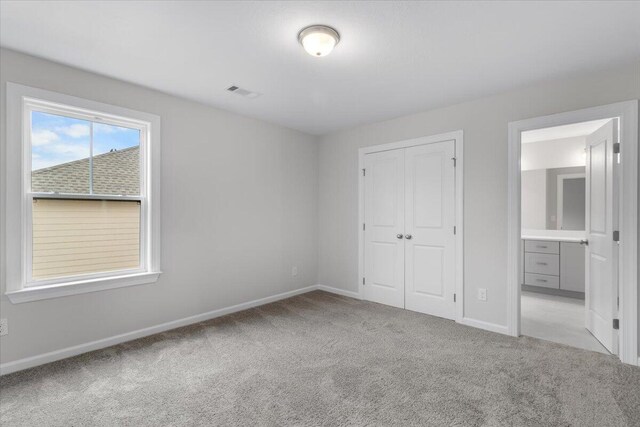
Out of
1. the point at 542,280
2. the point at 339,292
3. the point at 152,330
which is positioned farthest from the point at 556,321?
the point at 152,330

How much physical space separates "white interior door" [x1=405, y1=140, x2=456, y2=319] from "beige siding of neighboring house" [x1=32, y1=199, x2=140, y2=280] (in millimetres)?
3164

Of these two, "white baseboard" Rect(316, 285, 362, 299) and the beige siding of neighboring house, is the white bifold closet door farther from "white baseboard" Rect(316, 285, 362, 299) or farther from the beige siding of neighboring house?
the beige siding of neighboring house

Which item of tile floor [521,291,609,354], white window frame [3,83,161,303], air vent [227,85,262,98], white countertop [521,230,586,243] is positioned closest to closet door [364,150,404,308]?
tile floor [521,291,609,354]

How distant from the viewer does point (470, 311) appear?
11.5 feet

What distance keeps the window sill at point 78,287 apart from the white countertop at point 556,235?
5.39 meters

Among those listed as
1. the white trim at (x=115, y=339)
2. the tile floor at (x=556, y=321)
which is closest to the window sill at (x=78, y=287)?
the white trim at (x=115, y=339)

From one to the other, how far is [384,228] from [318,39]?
106 inches

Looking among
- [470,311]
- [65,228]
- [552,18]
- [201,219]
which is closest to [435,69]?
[552,18]

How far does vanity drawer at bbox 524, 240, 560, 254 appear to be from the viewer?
15.6ft

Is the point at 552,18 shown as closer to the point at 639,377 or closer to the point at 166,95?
the point at 639,377

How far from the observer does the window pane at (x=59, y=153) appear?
8.61 feet

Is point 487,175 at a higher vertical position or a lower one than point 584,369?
higher

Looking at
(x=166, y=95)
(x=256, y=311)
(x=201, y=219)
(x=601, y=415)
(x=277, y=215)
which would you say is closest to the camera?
(x=601, y=415)

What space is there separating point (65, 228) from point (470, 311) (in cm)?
412
